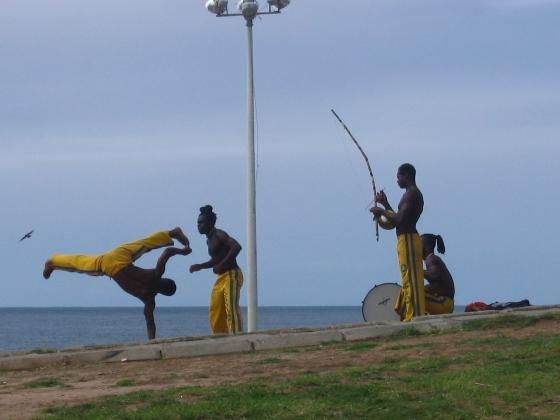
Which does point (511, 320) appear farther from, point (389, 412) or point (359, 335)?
point (389, 412)

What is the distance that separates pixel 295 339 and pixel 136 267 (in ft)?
10.1

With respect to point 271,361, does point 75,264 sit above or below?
above

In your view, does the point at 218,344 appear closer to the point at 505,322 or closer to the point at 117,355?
the point at 117,355

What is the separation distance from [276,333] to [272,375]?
11.0ft

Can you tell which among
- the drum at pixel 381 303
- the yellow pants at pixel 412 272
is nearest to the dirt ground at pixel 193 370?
the yellow pants at pixel 412 272

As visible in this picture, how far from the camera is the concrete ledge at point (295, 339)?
1305cm

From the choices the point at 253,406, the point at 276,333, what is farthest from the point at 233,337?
the point at 253,406

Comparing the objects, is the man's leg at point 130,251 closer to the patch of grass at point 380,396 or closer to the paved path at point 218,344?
the paved path at point 218,344

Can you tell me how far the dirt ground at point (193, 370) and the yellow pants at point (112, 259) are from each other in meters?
2.92

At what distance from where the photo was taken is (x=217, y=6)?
18297 mm

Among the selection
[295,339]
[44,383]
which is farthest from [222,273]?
[44,383]

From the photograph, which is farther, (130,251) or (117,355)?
(130,251)

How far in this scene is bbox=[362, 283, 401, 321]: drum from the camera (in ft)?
52.0

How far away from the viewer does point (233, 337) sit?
1360 centimetres
